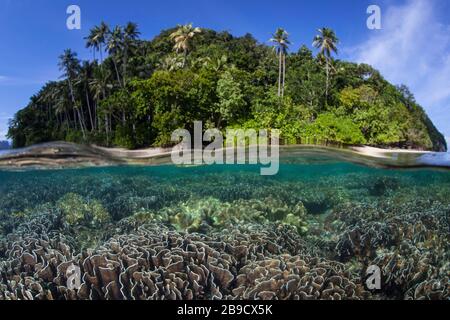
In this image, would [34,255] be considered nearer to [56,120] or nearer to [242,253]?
[56,120]

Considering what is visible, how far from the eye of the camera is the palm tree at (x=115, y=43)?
952 cm

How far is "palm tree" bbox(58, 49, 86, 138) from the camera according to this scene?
9219mm

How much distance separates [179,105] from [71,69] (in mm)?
2620

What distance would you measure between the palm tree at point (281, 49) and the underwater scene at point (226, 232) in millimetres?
2307

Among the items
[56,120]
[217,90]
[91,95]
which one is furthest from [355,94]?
[56,120]

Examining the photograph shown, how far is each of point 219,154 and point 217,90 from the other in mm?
1444

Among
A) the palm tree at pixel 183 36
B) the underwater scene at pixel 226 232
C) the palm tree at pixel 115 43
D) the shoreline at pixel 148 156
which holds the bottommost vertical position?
the underwater scene at pixel 226 232

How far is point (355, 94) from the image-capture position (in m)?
10.6

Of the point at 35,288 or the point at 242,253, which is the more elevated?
the point at 242,253
